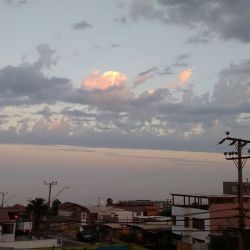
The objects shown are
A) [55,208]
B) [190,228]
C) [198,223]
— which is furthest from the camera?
[55,208]

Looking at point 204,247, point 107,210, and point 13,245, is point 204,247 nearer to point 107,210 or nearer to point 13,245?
point 13,245

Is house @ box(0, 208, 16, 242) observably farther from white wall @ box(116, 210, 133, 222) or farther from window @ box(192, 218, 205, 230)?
white wall @ box(116, 210, 133, 222)

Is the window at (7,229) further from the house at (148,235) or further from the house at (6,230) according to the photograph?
the house at (148,235)

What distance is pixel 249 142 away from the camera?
2708 cm

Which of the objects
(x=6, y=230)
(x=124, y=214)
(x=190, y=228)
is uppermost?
(x=124, y=214)

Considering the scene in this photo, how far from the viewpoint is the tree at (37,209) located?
260 feet

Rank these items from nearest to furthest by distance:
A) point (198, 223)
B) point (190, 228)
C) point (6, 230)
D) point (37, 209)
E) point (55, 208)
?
point (6, 230)
point (198, 223)
point (190, 228)
point (37, 209)
point (55, 208)

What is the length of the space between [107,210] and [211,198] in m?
43.7

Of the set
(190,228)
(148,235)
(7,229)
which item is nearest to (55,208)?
(148,235)

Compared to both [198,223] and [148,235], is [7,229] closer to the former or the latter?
[148,235]

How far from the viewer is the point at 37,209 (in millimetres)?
79312

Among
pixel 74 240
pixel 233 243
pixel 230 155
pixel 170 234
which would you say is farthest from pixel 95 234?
pixel 230 155

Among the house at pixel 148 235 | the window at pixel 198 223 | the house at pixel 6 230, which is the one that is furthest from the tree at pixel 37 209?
the window at pixel 198 223

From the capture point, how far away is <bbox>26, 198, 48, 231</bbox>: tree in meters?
79.2
